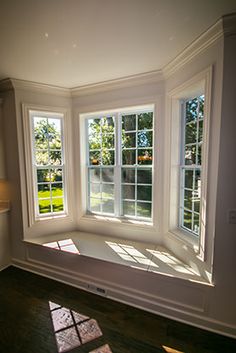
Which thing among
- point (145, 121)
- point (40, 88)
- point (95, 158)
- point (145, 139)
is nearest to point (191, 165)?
point (145, 139)

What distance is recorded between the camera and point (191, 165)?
2168 mm

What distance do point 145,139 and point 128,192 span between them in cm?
85

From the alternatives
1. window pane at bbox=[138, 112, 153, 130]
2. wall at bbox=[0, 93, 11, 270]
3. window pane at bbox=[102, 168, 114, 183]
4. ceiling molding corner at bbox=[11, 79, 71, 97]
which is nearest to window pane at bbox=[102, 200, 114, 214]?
window pane at bbox=[102, 168, 114, 183]

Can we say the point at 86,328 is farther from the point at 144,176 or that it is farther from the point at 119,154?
the point at 119,154

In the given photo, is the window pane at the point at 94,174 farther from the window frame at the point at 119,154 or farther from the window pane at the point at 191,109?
the window pane at the point at 191,109

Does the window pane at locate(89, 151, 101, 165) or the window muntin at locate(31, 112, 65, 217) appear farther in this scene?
the window pane at locate(89, 151, 101, 165)

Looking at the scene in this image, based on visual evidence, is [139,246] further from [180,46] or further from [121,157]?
[180,46]

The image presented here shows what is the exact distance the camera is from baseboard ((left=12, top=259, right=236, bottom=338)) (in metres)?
1.73

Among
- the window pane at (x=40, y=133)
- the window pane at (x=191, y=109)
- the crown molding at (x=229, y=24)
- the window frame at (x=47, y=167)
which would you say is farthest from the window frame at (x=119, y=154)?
the crown molding at (x=229, y=24)

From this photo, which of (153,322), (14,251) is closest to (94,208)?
(14,251)

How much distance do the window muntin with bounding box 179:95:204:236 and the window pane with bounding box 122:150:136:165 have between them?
738 millimetres

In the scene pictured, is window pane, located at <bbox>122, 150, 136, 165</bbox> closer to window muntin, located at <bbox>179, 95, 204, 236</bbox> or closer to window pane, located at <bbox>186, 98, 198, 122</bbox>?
window muntin, located at <bbox>179, 95, 204, 236</bbox>

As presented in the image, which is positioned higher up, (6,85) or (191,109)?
(6,85)

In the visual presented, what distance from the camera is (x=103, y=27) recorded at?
4.91 feet
